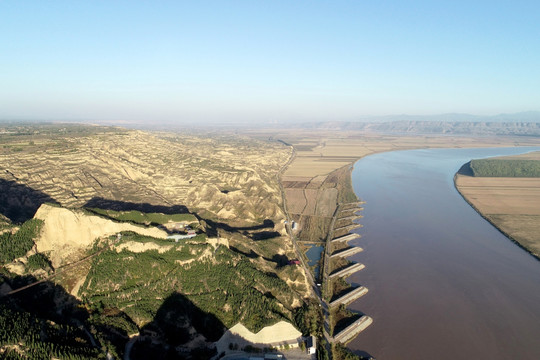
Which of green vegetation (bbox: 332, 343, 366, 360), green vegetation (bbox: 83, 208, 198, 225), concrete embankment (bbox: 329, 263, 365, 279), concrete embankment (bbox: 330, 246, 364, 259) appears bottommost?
green vegetation (bbox: 332, 343, 366, 360)

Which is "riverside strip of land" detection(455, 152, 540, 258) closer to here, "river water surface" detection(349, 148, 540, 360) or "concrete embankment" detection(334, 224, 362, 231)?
"river water surface" detection(349, 148, 540, 360)

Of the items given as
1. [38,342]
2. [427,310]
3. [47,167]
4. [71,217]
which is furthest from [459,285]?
[47,167]

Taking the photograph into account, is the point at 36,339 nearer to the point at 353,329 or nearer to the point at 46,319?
the point at 46,319

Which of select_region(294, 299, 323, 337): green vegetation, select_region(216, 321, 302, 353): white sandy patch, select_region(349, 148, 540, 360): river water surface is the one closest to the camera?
select_region(216, 321, 302, 353): white sandy patch

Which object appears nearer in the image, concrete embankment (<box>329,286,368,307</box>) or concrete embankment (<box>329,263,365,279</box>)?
concrete embankment (<box>329,286,368,307</box>)

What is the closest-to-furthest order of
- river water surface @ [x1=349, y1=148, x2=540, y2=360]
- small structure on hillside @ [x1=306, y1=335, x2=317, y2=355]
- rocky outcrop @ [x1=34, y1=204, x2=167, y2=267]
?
small structure on hillside @ [x1=306, y1=335, x2=317, y2=355]
river water surface @ [x1=349, y1=148, x2=540, y2=360]
rocky outcrop @ [x1=34, y1=204, x2=167, y2=267]

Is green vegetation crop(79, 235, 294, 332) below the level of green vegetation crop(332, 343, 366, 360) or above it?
above

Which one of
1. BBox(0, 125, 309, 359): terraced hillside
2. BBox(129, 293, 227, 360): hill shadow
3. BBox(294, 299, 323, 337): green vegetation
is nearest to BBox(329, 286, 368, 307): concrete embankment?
BBox(294, 299, 323, 337): green vegetation

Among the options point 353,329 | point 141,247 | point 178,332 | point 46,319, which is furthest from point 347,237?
point 46,319
